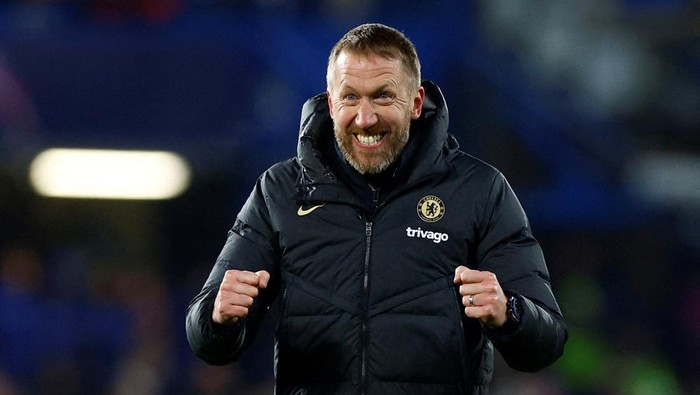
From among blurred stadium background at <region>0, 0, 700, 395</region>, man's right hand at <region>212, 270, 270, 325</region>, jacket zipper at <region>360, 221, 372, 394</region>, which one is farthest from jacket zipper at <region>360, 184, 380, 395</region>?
blurred stadium background at <region>0, 0, 700, 395</region>

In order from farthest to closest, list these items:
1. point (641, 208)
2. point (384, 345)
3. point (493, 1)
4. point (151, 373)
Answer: point (493, 1), point (641, 208), point (151, 373), point (384, 345)

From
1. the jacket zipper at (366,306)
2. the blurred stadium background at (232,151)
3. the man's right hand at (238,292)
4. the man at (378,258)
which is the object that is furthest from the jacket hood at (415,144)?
the blurred stadium background at (232,151)

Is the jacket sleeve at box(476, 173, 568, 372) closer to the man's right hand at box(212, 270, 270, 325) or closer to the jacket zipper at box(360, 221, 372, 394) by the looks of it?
the jacket zipper at box(360, 221, 372, 394)

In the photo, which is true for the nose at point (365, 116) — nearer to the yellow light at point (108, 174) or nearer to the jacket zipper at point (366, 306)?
the jacket zipper at point (366, 306)

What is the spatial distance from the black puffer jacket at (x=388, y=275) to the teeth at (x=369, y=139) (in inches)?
3.0

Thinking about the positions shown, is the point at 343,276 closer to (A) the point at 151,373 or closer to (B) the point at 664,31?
(A) the point at 151,373

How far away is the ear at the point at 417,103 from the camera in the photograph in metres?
2.74

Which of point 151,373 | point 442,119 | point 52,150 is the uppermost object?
point 442,119

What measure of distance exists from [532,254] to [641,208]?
220 inches

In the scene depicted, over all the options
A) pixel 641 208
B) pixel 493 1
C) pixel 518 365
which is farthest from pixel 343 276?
pixel 493 1

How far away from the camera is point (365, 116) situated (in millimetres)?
2623

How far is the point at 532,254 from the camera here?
2.63 m

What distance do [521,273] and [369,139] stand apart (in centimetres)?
45

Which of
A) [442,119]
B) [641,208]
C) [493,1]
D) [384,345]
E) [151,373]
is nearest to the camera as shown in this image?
[384,345]
